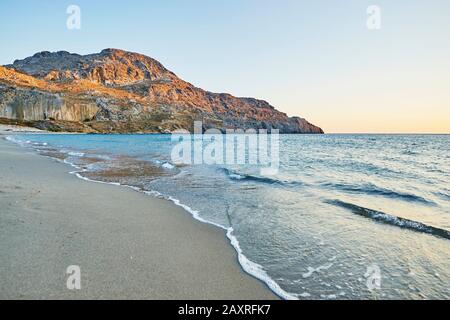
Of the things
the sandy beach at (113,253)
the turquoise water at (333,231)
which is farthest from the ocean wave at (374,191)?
the sandy beach at (113,253)

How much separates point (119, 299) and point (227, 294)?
150 centimetres

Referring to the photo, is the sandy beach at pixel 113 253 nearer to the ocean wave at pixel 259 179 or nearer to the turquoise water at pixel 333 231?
Answer: the turquoise water at pixel 333 231

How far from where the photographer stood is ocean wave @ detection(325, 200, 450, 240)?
768cm

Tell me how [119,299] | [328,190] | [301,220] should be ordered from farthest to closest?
[328,190] < [301,220] < [119,299]

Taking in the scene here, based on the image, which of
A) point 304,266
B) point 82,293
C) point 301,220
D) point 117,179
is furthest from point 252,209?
point 117,179

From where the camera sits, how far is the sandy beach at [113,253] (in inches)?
159

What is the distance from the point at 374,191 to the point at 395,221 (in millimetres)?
5608

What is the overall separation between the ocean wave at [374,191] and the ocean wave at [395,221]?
348 cm

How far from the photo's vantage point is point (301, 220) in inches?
339

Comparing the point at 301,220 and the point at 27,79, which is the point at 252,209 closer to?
the point at 301,220

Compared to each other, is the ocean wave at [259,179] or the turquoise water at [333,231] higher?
the ocean wave at [259,179]

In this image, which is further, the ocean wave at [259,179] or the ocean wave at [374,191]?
the ocean wave at [259,179]

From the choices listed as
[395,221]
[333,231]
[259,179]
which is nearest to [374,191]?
[395,221]

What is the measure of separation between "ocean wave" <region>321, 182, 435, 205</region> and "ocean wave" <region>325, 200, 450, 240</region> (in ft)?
11.4
